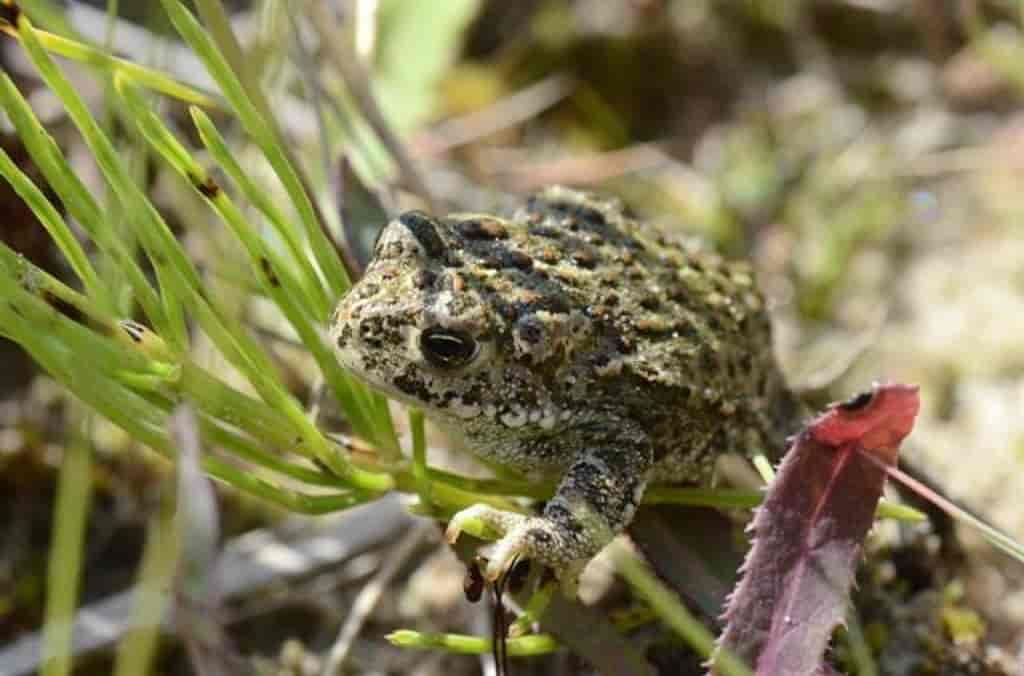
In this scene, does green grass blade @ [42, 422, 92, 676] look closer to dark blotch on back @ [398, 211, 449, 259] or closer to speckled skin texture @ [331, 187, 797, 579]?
speckled skin texture @ [331, 187, 797, 579]

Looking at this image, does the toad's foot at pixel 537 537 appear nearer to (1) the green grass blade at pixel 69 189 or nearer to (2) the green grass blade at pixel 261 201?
(2) the green grass blade at pixel 261 201

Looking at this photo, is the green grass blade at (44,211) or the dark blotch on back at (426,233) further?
the dark blotch on back at (426,233)

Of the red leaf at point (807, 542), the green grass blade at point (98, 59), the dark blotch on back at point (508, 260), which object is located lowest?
the red leaf at point (807, 542)

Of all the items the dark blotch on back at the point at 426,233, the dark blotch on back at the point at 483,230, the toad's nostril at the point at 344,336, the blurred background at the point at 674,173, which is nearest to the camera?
the toad's nostril at the point at 344,336

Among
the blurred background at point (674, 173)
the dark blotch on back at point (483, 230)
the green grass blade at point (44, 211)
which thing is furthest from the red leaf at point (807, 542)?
the green grass blade at point (44, 211)

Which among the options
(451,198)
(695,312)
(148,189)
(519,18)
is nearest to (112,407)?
(695,312)

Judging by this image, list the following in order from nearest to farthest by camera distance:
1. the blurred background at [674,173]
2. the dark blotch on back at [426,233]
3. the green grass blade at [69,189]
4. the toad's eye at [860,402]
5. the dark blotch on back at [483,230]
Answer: the green grass blade at [69,189], the toad's eye at [860,402], the dark blotch on back at [426,233], the dark blotch on back at [483,230], the blurred background at [674,173]

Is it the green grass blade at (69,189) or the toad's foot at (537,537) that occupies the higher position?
the green grass blade at (69,189)
